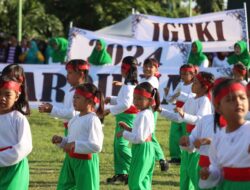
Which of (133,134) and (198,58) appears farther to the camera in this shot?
(198,58)

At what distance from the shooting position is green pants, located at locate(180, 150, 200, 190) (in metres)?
7.53

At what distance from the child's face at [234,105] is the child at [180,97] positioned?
4.36 meters

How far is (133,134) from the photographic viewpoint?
7.66 meters

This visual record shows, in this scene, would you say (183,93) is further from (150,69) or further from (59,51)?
(59,51)

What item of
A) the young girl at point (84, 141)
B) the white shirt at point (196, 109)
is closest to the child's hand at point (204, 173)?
the young girl at point (84, 141)

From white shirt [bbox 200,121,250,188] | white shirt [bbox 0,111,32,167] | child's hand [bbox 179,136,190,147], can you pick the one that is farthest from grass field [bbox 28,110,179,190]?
white shirt [bbox 200,121,250,188]

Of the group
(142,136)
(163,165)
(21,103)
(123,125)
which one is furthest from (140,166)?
(163,165)

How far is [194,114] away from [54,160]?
4.03 m

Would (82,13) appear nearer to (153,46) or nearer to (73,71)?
(153,46)

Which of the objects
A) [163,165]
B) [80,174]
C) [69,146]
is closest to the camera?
[69,146]

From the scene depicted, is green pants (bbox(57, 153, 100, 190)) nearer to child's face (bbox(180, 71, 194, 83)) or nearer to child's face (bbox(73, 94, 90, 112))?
child's face (bbox(73, 94, 90, 112))

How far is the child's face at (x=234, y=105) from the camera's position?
16.8 feet

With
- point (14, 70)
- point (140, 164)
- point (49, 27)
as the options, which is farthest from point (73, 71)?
point (49, 27)

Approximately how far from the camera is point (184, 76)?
10.5 metres
